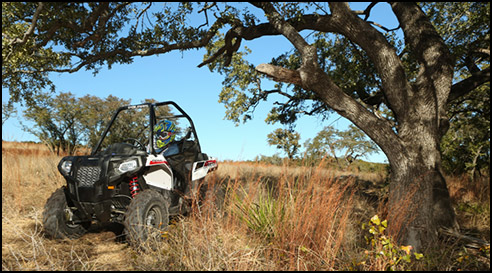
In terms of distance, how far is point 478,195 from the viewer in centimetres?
945

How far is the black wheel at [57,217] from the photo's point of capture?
13.1 ft

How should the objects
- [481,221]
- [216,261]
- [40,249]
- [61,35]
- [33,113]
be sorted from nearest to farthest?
[216,261] < [40,249] < [61,35] < [481,221] < [33,113]

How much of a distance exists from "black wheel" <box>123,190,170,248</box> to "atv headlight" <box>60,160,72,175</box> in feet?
3.50

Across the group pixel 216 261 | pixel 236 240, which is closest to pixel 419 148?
pixel 236 240

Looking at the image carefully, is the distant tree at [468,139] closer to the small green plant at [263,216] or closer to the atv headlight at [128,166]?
the small green plant at [263,216]

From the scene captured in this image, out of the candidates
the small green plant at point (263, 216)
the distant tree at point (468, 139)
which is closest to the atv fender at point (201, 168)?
the small green plant at point (263, 216)

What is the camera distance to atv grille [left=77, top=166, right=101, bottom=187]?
3.88m

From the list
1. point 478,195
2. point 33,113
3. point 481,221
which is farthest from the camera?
point 33,113

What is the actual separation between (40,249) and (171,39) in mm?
5603

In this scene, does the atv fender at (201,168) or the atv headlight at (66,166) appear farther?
the atv fender at (201,168)

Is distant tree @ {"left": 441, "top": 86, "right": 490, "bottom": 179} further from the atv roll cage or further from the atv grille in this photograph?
the atv grille

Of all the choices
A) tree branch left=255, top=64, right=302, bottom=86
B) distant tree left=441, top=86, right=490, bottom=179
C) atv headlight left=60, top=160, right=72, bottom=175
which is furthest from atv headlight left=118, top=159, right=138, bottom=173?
distant tree left=441, top=86, right=490, bottom=179

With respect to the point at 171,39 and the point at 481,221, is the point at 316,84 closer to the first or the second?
the point at 171,39

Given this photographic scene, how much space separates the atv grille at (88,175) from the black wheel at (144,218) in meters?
0.59
